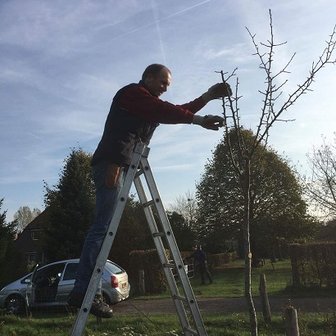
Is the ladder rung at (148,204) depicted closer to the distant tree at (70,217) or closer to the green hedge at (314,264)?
the green hedge at (314,264)

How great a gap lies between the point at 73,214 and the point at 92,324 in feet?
59.5

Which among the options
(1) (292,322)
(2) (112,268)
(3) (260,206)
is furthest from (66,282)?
(3) (260,206)

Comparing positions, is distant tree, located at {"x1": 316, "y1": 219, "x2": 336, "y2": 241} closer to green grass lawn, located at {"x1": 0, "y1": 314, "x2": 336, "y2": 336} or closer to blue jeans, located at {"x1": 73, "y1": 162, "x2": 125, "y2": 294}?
green grass lawn, located at {"x1": 0, "y1": 314, "x2": 336, "y2": 336}

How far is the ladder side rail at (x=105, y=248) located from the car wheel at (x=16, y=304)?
13.9m

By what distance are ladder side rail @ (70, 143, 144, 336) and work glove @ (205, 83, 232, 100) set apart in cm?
96

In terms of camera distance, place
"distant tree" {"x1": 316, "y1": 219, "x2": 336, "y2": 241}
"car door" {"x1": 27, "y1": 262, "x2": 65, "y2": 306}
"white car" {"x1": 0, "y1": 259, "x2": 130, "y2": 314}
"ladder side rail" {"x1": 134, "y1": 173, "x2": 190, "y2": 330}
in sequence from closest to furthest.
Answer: "ladder side rail" {"x1": 134, "y1": 173, "x2": 190, "y2": 330}
"white car" {"x1": 0, "y1": 259, "x2": 130, "y2": 314}
"car door" {"x1": 27, "y1": 262, "x2": 65, "y2": 306}
"distant tree" {"x1": 316, "y1": 219, "x2": 336, "y2": 241}

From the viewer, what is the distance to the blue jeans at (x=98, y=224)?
3756 mm

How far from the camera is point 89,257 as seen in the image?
378cm

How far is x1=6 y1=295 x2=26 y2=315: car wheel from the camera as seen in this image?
53.6ft

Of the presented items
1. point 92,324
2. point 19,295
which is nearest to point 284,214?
point 19,295

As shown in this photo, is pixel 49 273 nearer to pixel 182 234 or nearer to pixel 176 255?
pixel 176 255

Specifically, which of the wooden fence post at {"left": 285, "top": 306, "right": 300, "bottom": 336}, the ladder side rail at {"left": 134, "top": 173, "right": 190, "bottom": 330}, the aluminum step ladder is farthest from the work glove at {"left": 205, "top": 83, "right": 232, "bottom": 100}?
the wooden fence post at {"left": 285, "top": 306, "right": 300, "bottom": 336}

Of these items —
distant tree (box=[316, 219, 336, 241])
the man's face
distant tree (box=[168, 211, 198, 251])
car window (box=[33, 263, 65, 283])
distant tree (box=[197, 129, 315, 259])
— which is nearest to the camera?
the man's face

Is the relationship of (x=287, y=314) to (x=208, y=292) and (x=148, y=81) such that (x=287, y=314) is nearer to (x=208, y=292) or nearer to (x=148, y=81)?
(x=148, y=81)
